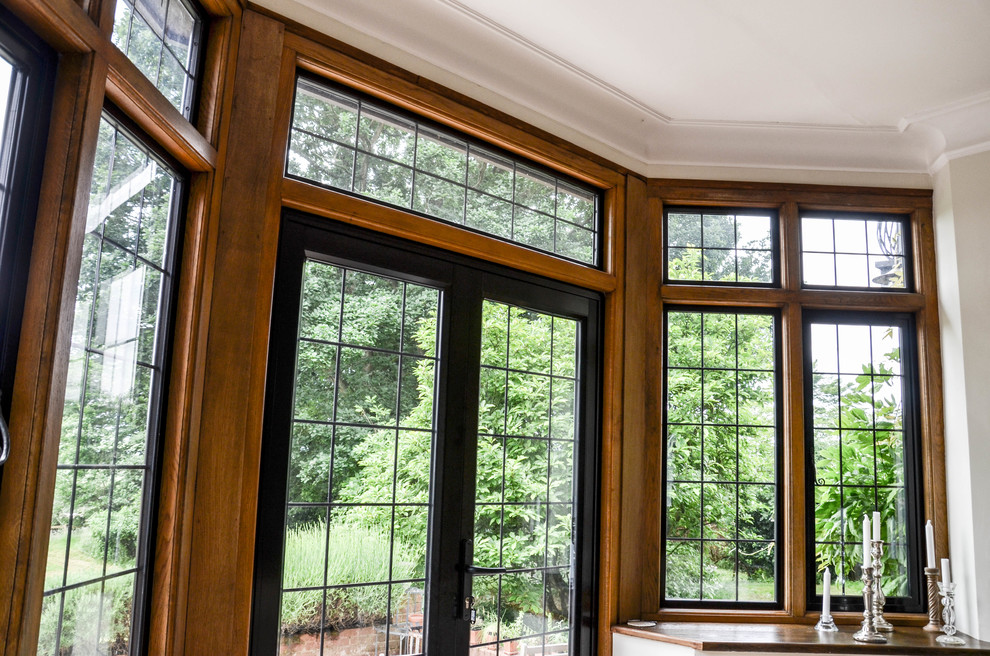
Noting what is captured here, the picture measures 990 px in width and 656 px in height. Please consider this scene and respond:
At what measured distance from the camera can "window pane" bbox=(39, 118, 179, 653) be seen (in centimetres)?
188

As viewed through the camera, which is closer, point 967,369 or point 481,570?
point 481,570

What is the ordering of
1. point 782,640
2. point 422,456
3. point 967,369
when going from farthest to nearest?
point 967,369 < point 782,640 < point 422,456

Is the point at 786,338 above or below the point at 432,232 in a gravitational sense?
below

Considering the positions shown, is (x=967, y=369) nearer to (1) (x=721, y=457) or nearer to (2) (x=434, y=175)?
(1) (x=721, y=457)

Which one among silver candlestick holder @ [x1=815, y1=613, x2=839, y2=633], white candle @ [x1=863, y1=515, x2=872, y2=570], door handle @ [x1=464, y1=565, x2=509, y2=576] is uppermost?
white candle @ [x1=863, y1=515, x2=872, y2=570]

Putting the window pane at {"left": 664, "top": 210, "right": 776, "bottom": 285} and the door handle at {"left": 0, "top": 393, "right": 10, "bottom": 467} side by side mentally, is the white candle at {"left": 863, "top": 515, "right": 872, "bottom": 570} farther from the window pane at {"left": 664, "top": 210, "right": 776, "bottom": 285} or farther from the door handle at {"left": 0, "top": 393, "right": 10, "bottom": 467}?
the door handle at {"left": 0, "top": 393, "right": 10, "bottom": 467}

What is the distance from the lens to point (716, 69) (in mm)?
3408

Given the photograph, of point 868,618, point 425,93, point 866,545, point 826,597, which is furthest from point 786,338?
point 425,93

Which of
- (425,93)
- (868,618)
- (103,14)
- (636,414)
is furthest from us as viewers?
(636,414)

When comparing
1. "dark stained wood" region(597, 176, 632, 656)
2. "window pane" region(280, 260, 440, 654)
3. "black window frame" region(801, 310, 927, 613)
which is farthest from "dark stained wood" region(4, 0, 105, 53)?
"black window frame" region(801, 310, 927, 613)

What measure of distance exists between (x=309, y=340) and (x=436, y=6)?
4.39 feet

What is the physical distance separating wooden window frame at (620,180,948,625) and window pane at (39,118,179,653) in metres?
2.24

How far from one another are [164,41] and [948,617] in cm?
389

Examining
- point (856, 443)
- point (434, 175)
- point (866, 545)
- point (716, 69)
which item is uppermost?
point (716, 69)
